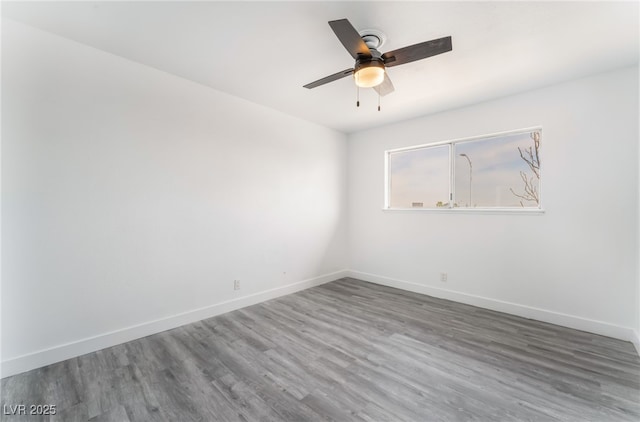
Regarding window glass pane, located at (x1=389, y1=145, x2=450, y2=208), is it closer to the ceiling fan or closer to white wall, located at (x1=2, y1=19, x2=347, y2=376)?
white wall, located at (x1=2, y1=19, x2=347, y2=376)

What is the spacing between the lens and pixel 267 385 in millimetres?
1884

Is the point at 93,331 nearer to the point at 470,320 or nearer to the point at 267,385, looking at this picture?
the point at 267,385

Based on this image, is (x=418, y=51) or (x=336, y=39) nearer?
(x=418, y=51)

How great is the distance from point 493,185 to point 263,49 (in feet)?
10.5

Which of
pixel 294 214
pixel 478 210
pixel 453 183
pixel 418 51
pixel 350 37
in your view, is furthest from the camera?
pixel 294 214

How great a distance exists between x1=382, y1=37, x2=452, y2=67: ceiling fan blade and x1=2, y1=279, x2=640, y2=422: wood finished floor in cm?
238

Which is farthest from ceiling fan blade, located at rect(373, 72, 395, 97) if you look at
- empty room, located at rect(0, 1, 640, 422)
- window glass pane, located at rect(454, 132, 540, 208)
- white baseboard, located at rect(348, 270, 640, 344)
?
white baseboard, located at rect(348, 270, 640, 344)

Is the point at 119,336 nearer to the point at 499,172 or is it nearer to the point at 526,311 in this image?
the point at 526,311

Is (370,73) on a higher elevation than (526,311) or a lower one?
higher

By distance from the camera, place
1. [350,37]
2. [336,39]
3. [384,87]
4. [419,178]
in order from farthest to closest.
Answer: [419,178], [384,87], [336,39], [350,37]

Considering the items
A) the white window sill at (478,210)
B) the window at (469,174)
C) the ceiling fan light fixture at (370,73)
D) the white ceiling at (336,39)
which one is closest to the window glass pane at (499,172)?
the window at (469,174)

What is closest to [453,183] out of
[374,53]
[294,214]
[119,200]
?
[294,214]

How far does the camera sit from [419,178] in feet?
13.6

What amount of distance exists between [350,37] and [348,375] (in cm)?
243
